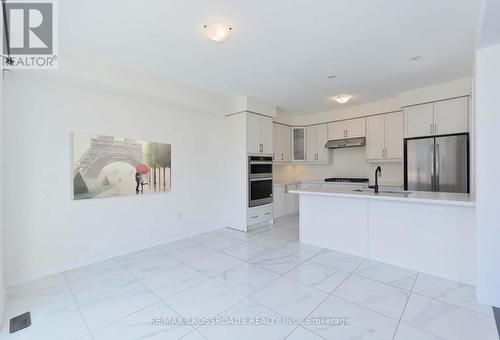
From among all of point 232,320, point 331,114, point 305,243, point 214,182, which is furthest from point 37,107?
point 331,114

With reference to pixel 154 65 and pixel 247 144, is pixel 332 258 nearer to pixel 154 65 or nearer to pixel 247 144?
pixel 247 144

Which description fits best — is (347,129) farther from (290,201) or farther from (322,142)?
(290,201)

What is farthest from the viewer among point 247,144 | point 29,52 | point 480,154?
point 247,144

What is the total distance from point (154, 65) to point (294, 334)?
3429 mm

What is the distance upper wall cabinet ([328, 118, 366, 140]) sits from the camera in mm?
5242

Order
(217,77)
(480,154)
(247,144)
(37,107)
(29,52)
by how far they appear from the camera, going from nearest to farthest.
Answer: (480,154) < (29,52) < (37,107) < (217,77) < (247,144)

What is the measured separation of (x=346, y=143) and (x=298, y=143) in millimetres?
1301

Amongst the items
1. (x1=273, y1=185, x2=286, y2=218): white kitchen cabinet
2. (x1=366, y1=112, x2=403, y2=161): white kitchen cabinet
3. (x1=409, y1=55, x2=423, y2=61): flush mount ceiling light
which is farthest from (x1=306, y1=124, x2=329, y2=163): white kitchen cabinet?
(x1=409, y1=55, x2=423, y2=61): flush mount ceiling light

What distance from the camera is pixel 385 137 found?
194 inches

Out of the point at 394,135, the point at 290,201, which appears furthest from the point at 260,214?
the point at 394,135

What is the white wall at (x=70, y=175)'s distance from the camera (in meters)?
2.64

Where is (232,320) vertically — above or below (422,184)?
below

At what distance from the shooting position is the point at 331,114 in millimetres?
5719

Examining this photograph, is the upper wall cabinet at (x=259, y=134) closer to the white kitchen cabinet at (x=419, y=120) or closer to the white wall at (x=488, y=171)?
the white kitchen cabinet at (x=419, y=120)
